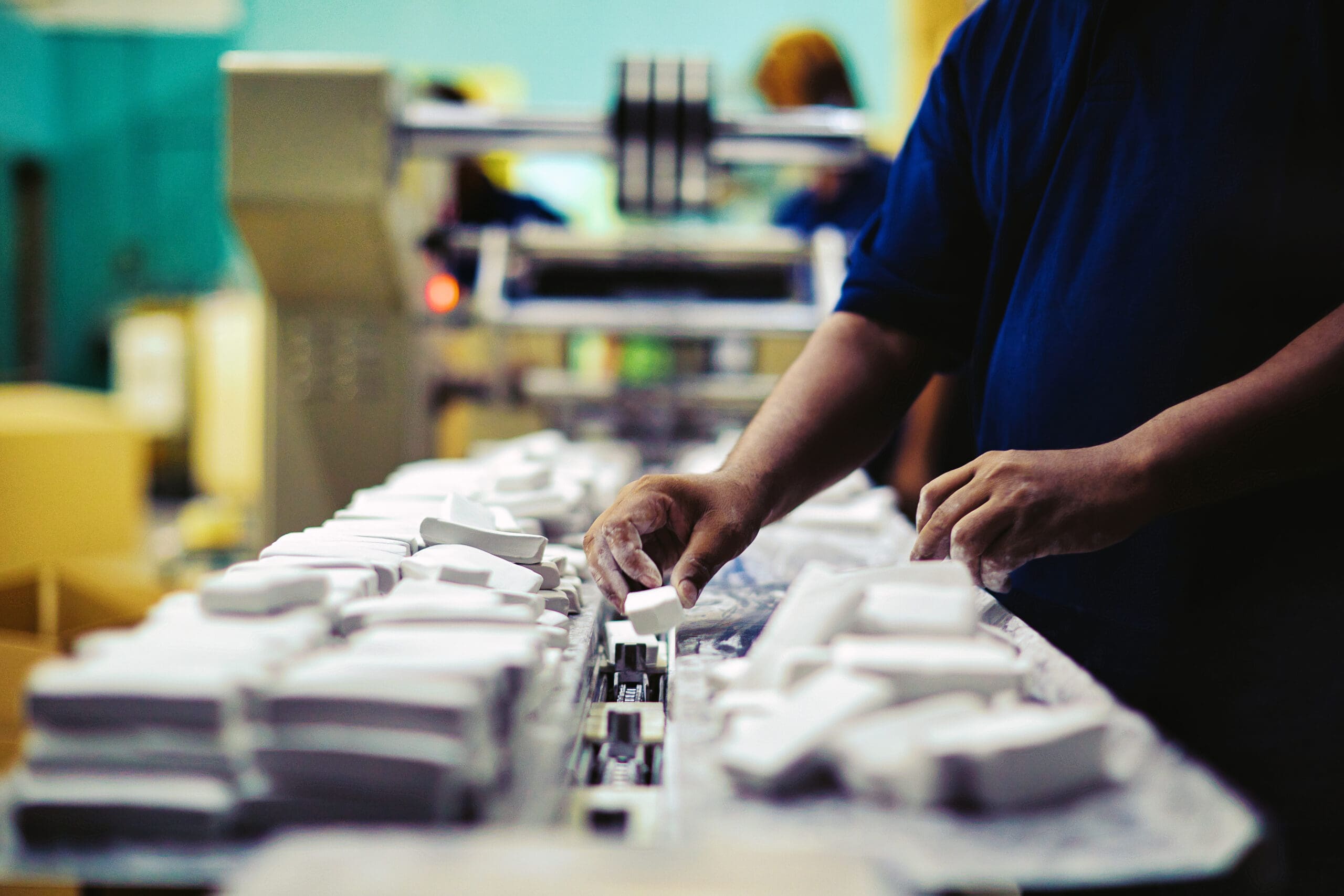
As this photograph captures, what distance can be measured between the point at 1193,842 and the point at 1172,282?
2.12 feet

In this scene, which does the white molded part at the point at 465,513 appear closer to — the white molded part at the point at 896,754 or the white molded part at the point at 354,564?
the white molded part at the point at 354,564

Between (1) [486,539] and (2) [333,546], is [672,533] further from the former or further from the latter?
(2) [333,546]

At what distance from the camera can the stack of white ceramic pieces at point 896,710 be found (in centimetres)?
49

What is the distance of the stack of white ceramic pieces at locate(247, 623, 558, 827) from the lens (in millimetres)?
498

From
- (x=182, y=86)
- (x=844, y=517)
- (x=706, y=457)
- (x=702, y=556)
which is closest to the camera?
(x=702, y=556)

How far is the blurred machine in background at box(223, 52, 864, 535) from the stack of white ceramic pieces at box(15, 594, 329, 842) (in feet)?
5.09

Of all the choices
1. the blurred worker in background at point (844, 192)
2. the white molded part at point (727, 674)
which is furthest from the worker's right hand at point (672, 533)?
the blurred worker in background at point (844, 192)

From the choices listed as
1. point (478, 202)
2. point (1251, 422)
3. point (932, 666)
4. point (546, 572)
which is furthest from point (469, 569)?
point (478, 202)

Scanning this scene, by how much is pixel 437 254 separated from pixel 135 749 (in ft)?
6.27

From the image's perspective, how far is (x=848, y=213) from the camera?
2.68 meters

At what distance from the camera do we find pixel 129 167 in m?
6.90

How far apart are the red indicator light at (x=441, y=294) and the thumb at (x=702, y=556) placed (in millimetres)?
1392

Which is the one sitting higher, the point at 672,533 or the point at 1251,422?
the point at 1251,422

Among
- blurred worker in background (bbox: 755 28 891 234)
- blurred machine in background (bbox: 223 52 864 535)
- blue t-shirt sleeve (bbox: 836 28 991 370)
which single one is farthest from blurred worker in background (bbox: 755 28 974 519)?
blue t-shirt sleeve (bbox: 836 28 991 370)
